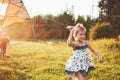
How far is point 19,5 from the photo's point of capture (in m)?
9.20

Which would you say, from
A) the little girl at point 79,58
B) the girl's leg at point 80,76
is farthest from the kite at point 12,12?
the girl's leg at point 80,76

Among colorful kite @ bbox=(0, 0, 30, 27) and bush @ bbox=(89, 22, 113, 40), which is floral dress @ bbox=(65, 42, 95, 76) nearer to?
colorful kite @ bbox=(0, 0, 30, 27)

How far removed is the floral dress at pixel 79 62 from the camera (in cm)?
701

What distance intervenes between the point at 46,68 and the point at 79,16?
27.6 meters

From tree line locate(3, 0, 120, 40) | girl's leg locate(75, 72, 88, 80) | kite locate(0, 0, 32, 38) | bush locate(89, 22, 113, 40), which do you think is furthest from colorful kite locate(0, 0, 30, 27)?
tree line locate(3, 0, 120, 40)

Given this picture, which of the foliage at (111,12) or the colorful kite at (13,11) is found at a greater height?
the colorful kite at (13,11)

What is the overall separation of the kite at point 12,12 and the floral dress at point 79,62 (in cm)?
255

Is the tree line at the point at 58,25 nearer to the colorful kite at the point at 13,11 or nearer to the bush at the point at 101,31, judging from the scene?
the bush at the point at 101,31

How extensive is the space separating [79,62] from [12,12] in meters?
3.17

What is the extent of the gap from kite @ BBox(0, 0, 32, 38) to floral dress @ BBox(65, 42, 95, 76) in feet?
8.38

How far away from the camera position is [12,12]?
379 inches

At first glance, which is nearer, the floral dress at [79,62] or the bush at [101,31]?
the floral dress at [79,62]

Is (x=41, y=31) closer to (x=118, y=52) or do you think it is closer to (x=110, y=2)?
(x=110, y=2)

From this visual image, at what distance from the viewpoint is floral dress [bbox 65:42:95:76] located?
701 cm
